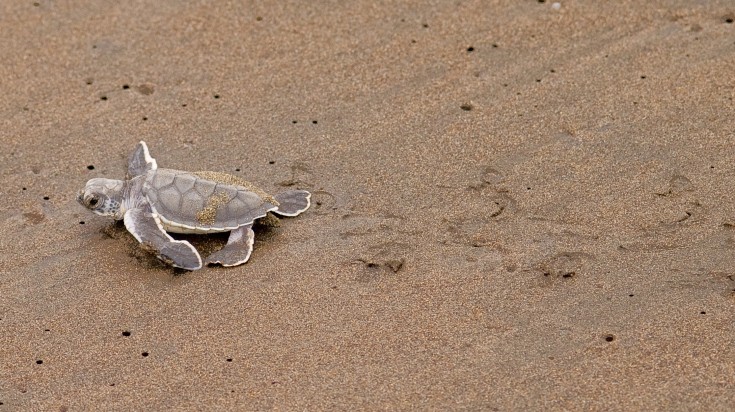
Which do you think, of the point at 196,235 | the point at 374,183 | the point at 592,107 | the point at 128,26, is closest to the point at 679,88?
the point at 592,107

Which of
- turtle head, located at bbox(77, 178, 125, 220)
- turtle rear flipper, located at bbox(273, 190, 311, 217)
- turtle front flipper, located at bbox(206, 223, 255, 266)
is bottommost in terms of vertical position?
turtle front flipper, located at bbox(206, 223, 255, 266)

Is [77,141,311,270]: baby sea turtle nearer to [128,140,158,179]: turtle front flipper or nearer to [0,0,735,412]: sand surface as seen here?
[0,0,735,412]: sand surface

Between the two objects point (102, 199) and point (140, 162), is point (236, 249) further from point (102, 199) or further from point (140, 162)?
point (140, 162)

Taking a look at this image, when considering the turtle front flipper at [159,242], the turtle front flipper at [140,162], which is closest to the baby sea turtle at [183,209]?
the turtle front flipper at [159,242]

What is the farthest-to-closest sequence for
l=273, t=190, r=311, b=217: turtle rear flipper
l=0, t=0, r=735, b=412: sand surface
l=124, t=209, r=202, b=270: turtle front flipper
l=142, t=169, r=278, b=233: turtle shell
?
l=273, t=190, r=311, b=217: turtle rear flipper, l=142, t=169, r=278, b=233: turtle shell, l=124, t=209, r=202, b=270: turtle front flipper, l=0, t=0, r=735, b=412: sand surface

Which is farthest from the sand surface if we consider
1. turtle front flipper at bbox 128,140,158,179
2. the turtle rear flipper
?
turtle front flipper at bbox 128,140,158,179

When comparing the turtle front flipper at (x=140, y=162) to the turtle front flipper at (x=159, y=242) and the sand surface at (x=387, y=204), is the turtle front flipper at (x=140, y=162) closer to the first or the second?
the sand surface at (x=387, y=204)

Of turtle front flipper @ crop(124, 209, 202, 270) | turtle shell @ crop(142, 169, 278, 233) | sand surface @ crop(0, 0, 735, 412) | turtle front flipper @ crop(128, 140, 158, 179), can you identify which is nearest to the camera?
A: sand surface @ crop(0, 0, 735, 412)

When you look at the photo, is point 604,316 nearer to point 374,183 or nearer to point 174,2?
point 374,183

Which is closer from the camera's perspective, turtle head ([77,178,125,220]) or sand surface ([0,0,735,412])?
sand surface ([0,0,735,412])

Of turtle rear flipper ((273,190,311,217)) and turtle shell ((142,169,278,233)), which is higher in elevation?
turtle shell ((142,169,278,233))
